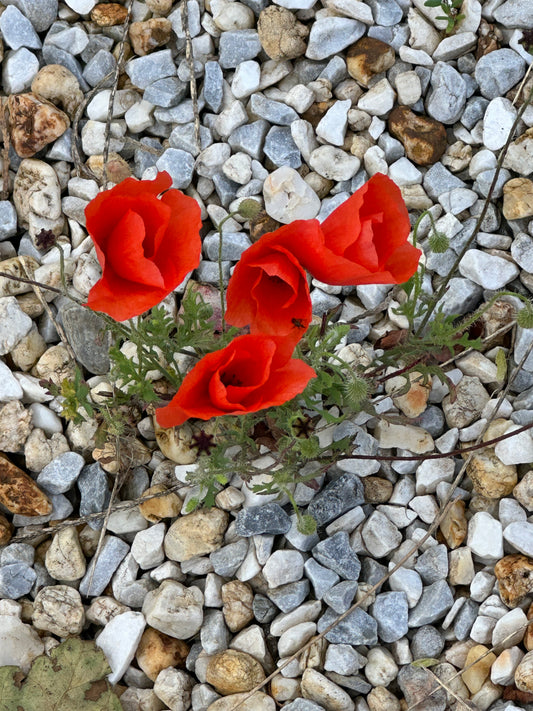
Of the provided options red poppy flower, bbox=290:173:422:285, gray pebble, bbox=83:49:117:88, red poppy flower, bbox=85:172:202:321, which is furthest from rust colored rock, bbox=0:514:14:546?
gray pebble, bbox=83:49:117:88

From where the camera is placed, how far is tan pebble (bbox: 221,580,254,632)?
8.08ft

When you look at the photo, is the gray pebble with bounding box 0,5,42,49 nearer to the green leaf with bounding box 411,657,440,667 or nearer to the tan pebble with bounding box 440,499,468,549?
the tan pebble with bounding box 440,499,468,549

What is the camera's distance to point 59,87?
3.14 meters

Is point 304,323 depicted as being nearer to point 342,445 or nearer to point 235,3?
point 342,445

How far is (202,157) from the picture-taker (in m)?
3.05

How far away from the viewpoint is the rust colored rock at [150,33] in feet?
10.4

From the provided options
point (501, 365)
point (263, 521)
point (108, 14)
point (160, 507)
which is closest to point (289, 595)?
point (263, 521)

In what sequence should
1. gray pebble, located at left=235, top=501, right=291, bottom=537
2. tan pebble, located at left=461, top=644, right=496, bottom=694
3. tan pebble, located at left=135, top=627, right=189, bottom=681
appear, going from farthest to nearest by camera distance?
1. gray pebble, located at left=235, top=501, right=291, bottom=537
2. tan pebble, located at left=135, top=627, right=189, bottom=681
3. tan pebble, located at left=461, top=644, right=496, bottom=694

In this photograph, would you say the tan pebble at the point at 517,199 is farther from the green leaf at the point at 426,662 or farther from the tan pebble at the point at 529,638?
the green leaf at the point at 426,662

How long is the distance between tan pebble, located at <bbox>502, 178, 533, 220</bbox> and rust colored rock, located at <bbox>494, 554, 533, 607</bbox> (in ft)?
3.71

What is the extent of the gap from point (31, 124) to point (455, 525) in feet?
6.73

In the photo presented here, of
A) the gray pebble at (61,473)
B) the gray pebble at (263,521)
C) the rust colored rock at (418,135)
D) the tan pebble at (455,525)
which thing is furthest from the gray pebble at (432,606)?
the rust colored rock at (418,135)

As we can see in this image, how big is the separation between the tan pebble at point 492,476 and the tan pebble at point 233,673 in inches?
33.5

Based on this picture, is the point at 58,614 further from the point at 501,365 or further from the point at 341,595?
the point at 501,365
